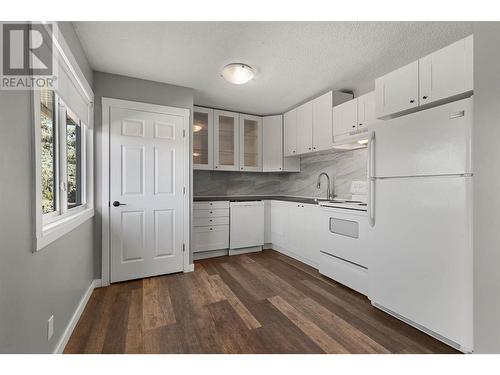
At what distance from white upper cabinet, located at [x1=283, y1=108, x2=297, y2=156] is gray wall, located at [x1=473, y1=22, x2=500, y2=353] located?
251 cm

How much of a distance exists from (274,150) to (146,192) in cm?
225

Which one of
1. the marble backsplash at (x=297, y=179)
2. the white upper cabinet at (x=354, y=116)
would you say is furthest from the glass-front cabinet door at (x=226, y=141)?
the white upper cabinet at (x=354, y=116)

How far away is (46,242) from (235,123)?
3.17m

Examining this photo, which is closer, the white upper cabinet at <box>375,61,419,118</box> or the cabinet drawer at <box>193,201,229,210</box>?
the white upper cabinet at <box>375,61,419,118</box>

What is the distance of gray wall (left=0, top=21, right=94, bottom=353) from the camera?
0.95 m

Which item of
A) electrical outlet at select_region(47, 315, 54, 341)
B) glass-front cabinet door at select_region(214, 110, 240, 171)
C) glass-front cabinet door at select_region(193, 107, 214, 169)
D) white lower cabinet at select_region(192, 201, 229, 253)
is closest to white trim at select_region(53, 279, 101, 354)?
electrical outlet at select_region(47, 315, 54, 341)

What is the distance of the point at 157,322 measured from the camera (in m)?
1.89

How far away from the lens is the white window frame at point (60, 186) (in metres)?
1.21

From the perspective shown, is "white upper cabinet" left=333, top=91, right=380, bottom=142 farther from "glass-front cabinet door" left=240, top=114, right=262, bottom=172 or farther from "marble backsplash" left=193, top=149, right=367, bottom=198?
"glass-front cabinet door" left=240, top=114, right=262, bottom=172

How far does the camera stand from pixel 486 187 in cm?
129

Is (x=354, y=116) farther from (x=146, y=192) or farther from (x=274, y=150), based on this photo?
(x=146, y=192)

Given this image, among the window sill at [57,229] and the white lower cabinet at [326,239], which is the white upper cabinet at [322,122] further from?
the window sill at [57,229]
